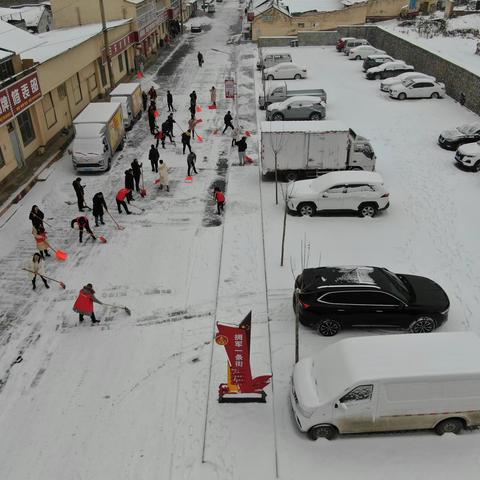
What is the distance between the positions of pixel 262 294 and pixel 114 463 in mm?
6020

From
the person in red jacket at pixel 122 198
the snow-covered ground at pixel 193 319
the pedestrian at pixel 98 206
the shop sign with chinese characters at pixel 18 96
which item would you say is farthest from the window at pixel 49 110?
the pedestrian at pixel 98 206

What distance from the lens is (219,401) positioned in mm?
9961

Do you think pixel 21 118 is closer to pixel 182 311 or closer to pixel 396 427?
pixel 182 311

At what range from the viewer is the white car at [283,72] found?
36906 mm

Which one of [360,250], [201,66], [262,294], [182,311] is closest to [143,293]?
[182,311]

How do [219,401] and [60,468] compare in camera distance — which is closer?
[60,468]

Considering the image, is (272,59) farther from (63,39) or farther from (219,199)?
(219,199)

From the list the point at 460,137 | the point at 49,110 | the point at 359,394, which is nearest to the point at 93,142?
the point at 49,110

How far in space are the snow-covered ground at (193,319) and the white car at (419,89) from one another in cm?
875

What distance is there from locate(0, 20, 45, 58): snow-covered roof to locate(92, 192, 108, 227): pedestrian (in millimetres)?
9576

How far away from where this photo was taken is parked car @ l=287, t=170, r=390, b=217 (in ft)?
55.1

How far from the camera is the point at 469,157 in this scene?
2023 centimetres

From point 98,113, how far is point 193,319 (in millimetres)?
14063

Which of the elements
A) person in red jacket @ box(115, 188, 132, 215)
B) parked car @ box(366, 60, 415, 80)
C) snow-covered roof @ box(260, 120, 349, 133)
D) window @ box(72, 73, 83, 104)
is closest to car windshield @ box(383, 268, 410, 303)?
snow-covered roof @ box(260, 120, 349, 133)
